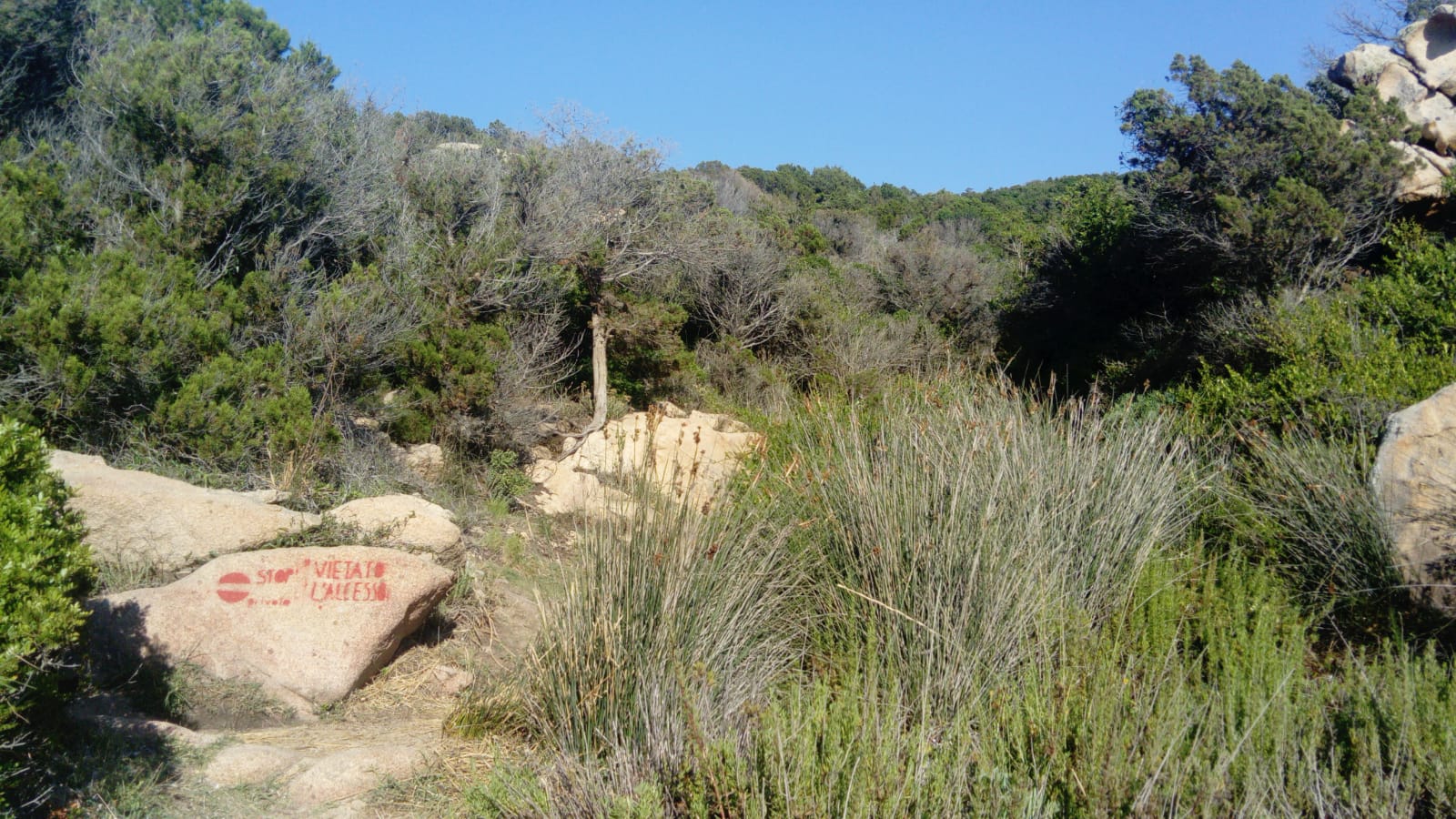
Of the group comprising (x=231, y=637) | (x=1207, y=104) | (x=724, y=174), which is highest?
(x=724, y=174)

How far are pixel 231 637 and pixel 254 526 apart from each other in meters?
0.97

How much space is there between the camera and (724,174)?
33250 mm

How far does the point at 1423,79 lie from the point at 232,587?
51.2 ft

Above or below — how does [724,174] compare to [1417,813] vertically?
above

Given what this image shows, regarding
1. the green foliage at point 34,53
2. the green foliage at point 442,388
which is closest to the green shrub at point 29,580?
the green foliage at point 442,388

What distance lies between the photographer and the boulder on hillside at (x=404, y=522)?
6.43 metres

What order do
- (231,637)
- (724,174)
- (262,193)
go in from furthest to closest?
(724,174) → (262,193) → (231,637)

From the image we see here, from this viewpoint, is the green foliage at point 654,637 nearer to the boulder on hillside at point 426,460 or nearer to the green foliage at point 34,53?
the boulder on hillside at point 426,460

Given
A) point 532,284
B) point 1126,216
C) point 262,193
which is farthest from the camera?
point 1126,216

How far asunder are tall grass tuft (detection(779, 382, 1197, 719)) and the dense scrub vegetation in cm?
3

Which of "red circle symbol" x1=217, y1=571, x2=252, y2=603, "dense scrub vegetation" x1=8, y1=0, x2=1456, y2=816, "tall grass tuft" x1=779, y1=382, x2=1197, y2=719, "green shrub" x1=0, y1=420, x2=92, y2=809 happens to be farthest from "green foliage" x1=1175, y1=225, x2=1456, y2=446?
"green shrub" x1=0, y1=420, x2=92, y2=809

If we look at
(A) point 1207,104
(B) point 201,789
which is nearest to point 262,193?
(B) point 201,789

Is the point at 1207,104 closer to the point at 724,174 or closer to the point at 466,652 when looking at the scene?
the point at 466,652

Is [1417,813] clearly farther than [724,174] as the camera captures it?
No
